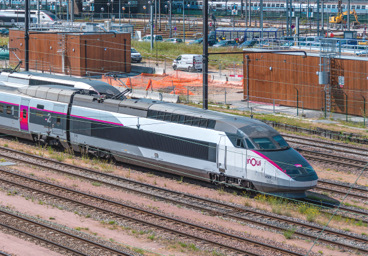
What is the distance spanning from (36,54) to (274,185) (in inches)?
1632

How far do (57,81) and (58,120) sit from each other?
4157 millimetres

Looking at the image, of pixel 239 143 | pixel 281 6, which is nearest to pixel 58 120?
pixel 239 143

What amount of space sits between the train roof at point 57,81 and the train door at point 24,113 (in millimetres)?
2015

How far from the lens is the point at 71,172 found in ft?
74.8

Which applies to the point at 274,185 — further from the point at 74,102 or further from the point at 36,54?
the point at 36,54

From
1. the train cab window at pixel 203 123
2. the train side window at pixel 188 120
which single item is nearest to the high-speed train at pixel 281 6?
the train side window at pixel 188 120

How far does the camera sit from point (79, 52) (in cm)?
4912

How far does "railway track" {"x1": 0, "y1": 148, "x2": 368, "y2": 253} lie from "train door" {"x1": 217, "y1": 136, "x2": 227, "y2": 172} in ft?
4.67

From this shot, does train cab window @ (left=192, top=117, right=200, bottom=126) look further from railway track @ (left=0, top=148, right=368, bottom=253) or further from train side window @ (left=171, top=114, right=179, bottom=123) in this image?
railway track @ (left=0, top=148, right=368, bottom=253)

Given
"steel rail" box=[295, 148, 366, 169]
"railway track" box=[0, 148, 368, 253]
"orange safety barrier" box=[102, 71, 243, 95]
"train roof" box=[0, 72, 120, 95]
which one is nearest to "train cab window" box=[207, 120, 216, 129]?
"railway track" box=[0, 148, 368, 253]

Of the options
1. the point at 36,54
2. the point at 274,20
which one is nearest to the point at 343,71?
the point at 36,54

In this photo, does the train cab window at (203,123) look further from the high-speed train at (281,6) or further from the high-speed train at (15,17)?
the high-speed train at (281,6)

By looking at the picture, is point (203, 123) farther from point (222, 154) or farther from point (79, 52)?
point (79, 52)

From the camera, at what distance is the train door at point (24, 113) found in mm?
26641
